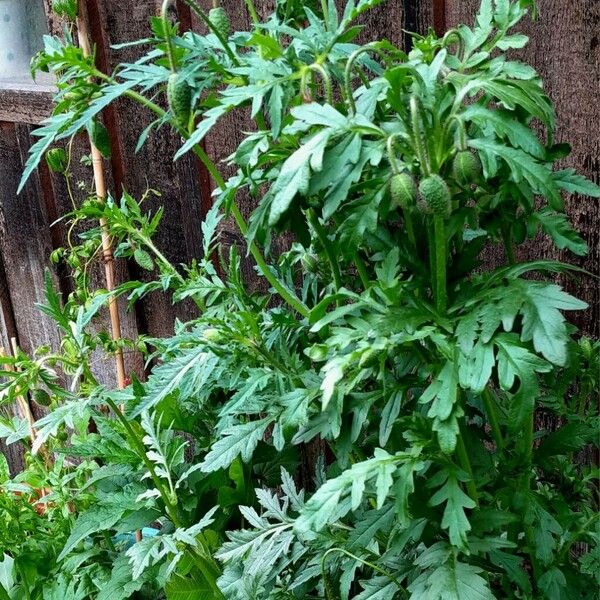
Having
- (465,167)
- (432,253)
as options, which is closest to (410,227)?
(432,253)

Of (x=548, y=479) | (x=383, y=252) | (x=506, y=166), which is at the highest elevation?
(x=506, y=166)

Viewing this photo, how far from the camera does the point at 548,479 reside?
136cm

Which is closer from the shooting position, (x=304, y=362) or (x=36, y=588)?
(x=304, y=362)

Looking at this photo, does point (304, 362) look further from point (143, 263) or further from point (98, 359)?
point (98, 359)

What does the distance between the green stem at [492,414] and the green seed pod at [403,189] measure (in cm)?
29

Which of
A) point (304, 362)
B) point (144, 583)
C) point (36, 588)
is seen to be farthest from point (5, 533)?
point (304, 362)

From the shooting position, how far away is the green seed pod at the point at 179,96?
3.78 feet

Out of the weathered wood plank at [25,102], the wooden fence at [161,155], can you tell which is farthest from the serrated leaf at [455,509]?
the weathered wood plank at [25,102]

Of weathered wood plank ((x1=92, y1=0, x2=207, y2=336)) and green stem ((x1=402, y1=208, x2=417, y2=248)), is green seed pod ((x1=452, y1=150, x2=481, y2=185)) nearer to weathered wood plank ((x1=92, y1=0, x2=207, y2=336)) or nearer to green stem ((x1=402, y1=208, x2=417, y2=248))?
green stem ((x1=402, y1=208, x2=417, y2=248))

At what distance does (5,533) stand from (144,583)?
29 centimetres

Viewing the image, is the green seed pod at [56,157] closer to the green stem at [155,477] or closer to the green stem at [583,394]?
the green stem at [155,477]

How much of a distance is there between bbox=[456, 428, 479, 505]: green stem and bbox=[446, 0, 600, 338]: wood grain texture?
1.15 feet

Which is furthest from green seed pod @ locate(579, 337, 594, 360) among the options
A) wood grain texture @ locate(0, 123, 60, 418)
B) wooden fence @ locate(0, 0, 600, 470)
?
wood grain texture @ locate(0, 123, 60, 418)

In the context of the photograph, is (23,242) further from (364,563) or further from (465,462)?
(465,462)
